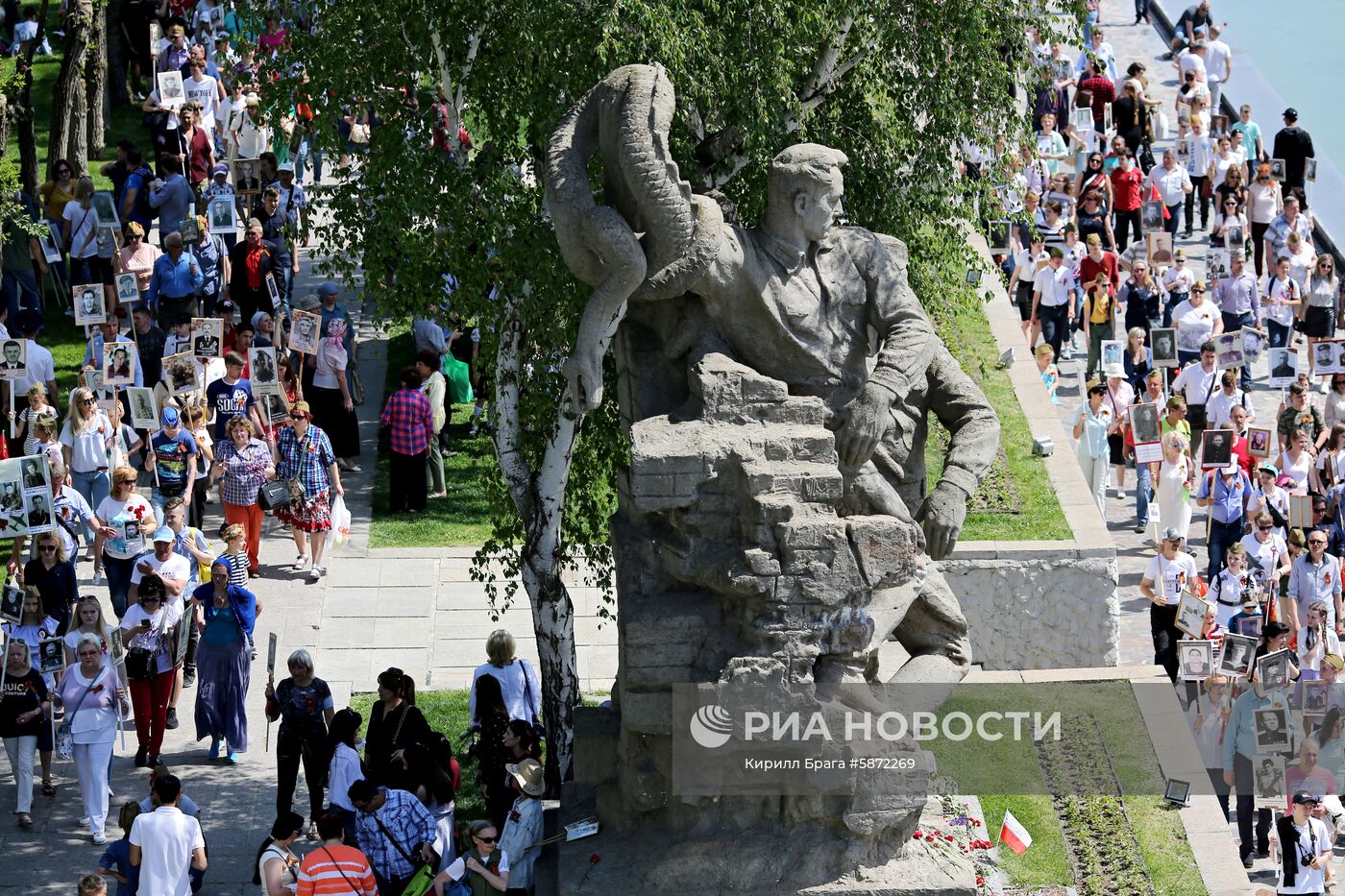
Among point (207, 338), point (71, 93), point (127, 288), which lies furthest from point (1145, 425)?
point (71, 93)

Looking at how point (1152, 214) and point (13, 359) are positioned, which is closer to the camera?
point (13, 359)

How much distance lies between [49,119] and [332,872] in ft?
73.1

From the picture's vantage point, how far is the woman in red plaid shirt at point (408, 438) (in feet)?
77.1

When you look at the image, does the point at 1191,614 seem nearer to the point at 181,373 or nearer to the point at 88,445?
the point at 181,373

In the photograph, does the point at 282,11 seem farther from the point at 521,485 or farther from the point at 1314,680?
the point at 1314,680

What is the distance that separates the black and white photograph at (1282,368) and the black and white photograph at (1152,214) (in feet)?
12.7

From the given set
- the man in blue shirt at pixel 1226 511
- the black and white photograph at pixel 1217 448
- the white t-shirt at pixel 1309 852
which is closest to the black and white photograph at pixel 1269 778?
the white t-shirt at pixel 1309 852

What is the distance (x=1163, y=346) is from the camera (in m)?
25.3

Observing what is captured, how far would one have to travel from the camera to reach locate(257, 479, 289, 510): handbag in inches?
854

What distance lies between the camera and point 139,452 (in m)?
23.7

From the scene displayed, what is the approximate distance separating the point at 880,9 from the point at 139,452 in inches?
364

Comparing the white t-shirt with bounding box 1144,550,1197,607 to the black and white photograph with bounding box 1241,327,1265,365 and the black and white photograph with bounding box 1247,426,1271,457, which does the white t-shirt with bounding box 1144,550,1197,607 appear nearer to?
the black and white photograph with bounding box 1247,426,1271,457

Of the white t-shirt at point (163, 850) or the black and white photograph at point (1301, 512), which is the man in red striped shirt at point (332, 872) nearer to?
the white t-shirt at point (163, 850)

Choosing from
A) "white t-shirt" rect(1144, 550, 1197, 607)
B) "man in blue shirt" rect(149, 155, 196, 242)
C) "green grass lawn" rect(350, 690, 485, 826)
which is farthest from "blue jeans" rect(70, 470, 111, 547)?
"white t-shirt" rect(1144, 550, 1197, 607)
